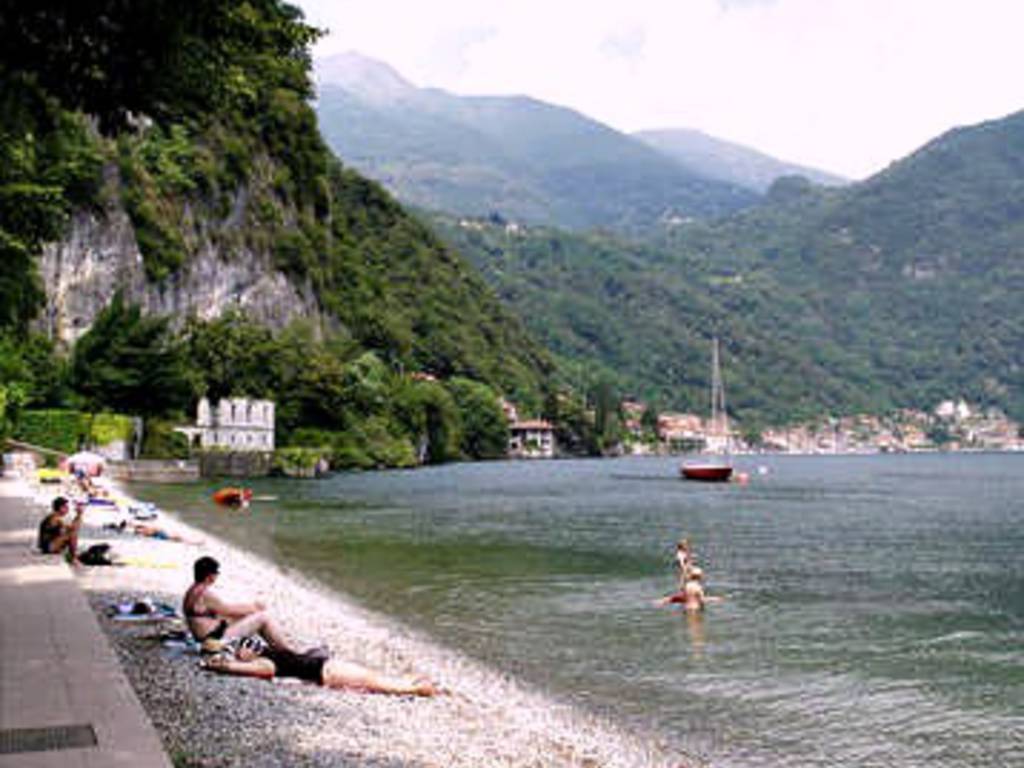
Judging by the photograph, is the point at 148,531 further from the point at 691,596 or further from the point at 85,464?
the point at 691,596

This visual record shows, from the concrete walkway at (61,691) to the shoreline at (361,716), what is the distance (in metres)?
0.47

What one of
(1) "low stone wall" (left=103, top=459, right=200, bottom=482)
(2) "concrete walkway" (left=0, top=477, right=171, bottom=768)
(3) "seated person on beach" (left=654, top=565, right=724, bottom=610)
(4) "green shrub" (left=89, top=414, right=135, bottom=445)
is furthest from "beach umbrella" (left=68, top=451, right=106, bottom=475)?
(2) "concrete walkway" (left=0, top=477, right=171, bottom=768)

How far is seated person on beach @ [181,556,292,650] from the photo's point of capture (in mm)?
13203

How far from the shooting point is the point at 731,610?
2408 centimetres

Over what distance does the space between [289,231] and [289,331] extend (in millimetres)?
16614

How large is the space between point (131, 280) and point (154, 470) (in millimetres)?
27639

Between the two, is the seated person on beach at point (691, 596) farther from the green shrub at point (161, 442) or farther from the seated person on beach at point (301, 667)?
the green shrub at point (161, 442)

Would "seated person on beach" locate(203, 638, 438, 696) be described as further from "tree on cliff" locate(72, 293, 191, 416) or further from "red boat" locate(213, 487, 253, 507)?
"tree on cliff" locate(72, 293, 191, 416)

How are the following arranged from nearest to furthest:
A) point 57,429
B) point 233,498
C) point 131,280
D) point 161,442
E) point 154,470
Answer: point 233,498
point 57,429
point 154,470
point 161,442
point 131,280

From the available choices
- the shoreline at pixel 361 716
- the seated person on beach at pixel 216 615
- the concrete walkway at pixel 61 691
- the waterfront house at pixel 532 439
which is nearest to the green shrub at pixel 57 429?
the shoreline at pixel 361 716

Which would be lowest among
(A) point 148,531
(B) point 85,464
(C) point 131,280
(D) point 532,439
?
(A) point 148,531

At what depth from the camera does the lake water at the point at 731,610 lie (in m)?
14.1

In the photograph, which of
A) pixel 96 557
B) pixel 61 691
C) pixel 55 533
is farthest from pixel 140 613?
pixel 96 557

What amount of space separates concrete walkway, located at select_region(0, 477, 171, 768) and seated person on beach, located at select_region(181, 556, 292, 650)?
1.21 metres
